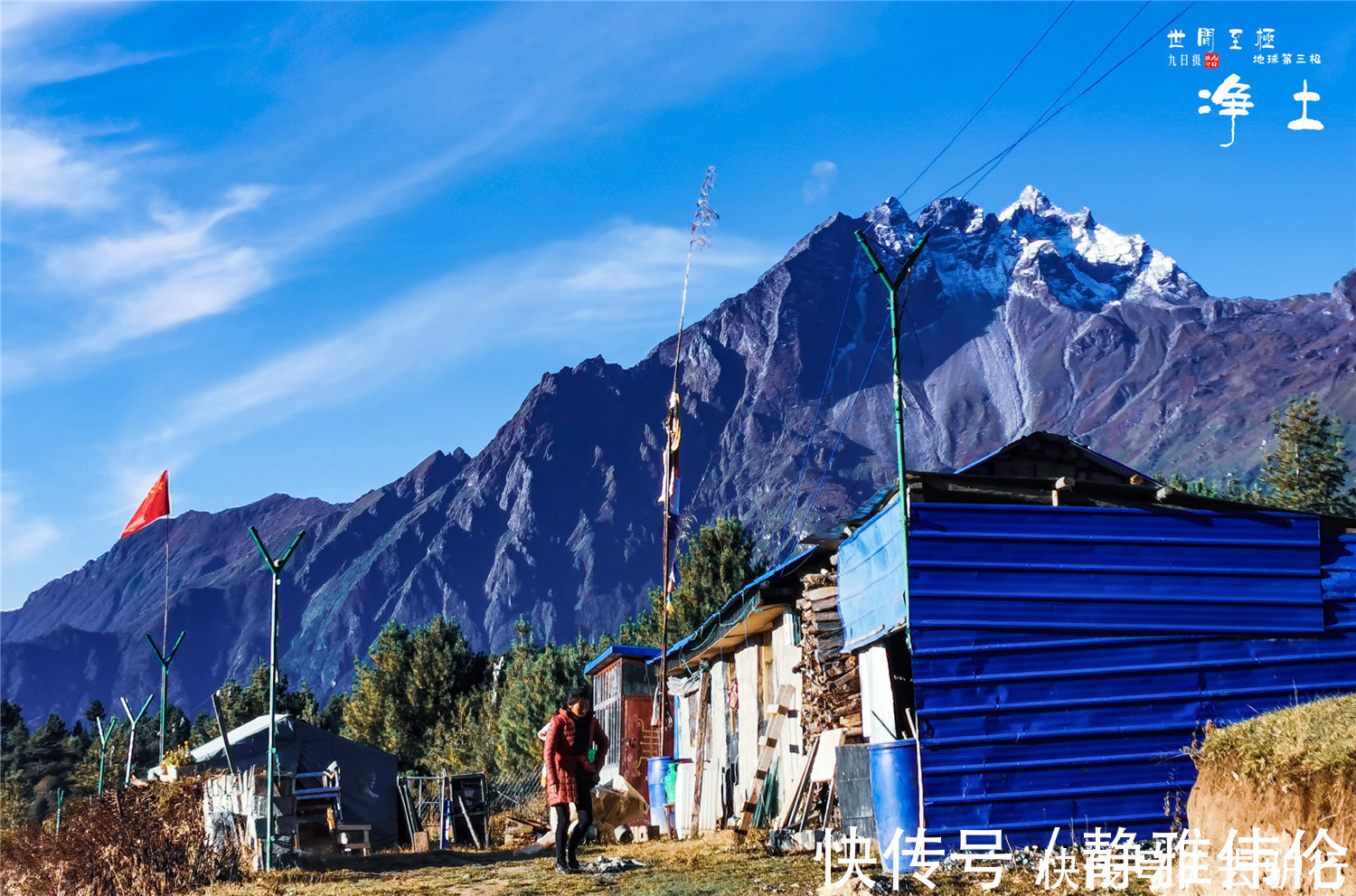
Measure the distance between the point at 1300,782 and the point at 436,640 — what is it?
173 ft

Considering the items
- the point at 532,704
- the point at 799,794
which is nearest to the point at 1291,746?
the point at 799,794

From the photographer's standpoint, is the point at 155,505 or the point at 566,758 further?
the point at 155,505

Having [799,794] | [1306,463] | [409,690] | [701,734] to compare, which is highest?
[1306,463]

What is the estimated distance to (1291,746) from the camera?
8.59 m

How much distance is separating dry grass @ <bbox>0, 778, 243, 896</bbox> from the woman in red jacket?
481cm

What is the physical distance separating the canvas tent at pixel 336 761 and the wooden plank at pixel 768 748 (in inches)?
448

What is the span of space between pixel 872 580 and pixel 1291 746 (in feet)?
16.4

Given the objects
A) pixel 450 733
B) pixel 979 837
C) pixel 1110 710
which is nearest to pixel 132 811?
Answer: pixel 979 837

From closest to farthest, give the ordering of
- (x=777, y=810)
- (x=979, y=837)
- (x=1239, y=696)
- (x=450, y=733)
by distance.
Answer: (x=979, y=837)
(x=1239, y=696)
(x=777, y=810)
(x=450, y=733)

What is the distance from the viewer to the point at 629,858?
14633 mm

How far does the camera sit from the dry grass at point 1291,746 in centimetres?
822

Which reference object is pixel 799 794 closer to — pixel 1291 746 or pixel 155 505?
pixel 1291 746

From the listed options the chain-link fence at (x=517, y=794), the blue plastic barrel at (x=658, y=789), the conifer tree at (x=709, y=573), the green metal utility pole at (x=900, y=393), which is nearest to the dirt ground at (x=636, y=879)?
the green metal utility pole at (x=900, y=393)

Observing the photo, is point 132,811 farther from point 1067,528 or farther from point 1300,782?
point 1300,782
